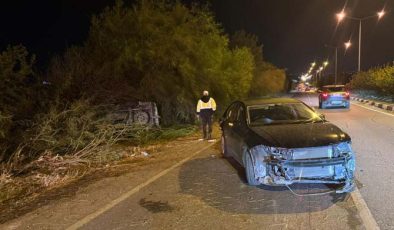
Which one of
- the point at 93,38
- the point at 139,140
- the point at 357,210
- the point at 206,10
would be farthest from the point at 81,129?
the point at 206,10

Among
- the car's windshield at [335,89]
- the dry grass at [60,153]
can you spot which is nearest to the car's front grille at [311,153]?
the dry grass at [60,153]

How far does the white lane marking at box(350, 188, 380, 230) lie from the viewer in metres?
5.46

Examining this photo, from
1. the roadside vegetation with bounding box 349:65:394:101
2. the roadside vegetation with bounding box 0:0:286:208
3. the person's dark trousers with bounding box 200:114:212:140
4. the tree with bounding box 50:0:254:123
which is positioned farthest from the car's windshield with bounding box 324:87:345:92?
the person's dark trousers with bounding box 200:114:212:140

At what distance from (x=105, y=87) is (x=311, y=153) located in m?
8.45

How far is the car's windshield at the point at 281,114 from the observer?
8.65 metres

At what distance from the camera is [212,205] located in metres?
6.61

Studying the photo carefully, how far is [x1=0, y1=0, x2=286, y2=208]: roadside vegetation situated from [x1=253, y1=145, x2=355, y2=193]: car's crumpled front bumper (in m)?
4.38

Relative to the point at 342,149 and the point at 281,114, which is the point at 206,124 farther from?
the point at 342,149

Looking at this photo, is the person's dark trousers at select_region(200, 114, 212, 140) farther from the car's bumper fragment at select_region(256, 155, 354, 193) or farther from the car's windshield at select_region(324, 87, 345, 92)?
the car's windshield at select_region(324, 87, 345, 92)

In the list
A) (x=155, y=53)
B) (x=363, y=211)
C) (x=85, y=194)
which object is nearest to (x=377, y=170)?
(x=363, y=211)

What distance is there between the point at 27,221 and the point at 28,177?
10.3 feet

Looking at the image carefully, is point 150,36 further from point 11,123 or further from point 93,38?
point 11,123

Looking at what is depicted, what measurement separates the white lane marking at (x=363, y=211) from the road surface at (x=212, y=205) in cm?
1

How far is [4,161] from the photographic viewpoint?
9.55 m
